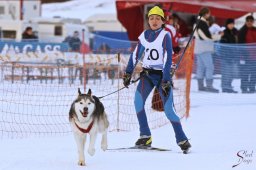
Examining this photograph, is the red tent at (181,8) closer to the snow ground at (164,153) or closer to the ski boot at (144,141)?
the snow ground at (164,153)

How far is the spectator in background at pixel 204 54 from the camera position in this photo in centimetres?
1338

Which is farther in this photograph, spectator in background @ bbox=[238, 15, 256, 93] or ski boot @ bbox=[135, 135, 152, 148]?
spectator in background @ bbox=[238, 15, 256, 93]

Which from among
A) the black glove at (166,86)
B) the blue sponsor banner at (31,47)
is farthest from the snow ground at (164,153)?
the blue sponsor banner at (31,47)

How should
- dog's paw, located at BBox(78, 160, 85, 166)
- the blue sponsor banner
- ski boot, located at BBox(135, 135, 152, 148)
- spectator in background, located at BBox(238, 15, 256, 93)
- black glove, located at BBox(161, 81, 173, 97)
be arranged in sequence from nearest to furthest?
1. dog's paw, located at BBox(78, 160, 85, 166)
2. black glove, located at BBox(161, 81, 173, 97)
3. ski boot, located at BBox(135, 135, 152, 148)
4. spectator in background, located at BBox(238, 15, 256, 93)
5. the blue sponsor banner

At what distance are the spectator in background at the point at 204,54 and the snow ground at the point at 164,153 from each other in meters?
2.37

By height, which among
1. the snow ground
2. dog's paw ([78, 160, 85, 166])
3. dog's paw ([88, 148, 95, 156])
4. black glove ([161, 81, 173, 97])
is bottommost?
the snow ground

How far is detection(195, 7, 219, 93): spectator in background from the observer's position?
13375mm

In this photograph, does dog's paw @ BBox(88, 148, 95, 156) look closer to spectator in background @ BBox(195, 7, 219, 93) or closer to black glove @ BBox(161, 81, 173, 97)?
black glove @ BBox(161, 81, 173, 97)

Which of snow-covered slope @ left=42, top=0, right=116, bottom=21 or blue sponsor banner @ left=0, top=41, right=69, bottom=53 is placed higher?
snow-covered slope @ left=42, top=0, right=116, bottom=21

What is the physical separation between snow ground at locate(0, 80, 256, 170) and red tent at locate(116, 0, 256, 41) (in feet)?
22.6

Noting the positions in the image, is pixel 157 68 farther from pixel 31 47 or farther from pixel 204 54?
pixel 31 47

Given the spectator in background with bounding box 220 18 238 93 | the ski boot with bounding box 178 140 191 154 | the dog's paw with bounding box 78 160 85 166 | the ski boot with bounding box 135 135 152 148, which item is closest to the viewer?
the dog's paw with bounding box 78 160 85 166

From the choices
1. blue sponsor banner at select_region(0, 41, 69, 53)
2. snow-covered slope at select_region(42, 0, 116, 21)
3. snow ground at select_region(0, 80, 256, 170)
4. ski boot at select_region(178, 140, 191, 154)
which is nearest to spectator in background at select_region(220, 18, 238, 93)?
snow ground at select_region(0, 80, 256, 170)

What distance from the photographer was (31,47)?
16625 mm
